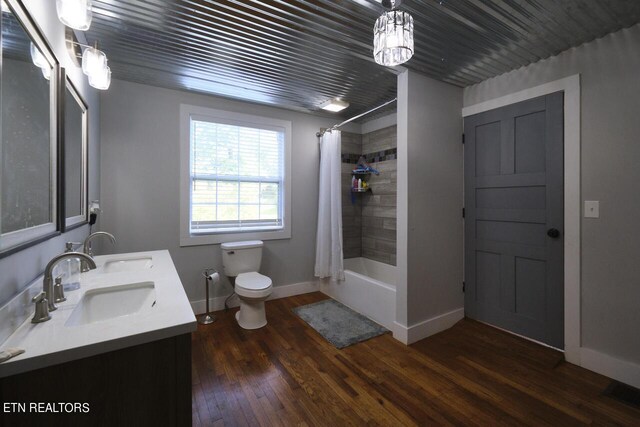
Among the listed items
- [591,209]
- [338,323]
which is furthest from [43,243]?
[591,209]

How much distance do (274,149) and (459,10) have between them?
220 cm

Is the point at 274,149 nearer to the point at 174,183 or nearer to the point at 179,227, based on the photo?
the point at 174,183

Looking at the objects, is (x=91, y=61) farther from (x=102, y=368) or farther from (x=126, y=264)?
(x=102, y=368)

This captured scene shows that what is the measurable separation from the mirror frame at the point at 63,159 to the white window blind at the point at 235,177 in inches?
38.8

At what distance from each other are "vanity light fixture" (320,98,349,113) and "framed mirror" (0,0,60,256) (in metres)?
2.30

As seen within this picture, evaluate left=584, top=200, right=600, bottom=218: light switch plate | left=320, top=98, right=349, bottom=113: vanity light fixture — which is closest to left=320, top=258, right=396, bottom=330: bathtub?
left=584, top=200, right=600, bottom=218: light switch plate

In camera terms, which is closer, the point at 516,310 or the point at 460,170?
the point at 516,310

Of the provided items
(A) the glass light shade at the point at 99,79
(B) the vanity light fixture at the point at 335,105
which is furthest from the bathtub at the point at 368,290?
(A) the glass light shade at the point at 99,79

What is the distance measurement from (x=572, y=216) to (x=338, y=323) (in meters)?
2.10

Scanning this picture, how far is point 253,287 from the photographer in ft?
7.99

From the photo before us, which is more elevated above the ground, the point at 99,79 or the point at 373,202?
the point at 99,79

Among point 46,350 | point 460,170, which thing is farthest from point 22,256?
point 460,170

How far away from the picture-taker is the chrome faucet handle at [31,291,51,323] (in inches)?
35.5

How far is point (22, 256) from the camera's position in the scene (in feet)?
3.17
